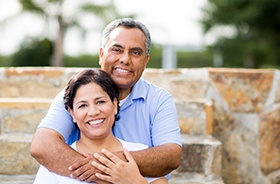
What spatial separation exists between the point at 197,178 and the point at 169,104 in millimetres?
703

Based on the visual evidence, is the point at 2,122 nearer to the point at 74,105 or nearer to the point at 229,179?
the point at 74,105

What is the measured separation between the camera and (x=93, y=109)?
6.39ft

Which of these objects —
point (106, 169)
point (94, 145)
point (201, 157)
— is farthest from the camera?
point (201, 157)

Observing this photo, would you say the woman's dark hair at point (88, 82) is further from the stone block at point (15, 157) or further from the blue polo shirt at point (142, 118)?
the stone block at point (15, 157)

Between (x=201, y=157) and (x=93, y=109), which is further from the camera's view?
(x=201, y=157)

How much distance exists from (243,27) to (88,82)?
15354 millimetres

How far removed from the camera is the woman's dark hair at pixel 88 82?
1995 millimetres

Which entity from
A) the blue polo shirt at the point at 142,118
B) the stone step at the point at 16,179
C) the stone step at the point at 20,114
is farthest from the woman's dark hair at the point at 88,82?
the stone step at the point at 20,114

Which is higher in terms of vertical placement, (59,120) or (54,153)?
(59,120)

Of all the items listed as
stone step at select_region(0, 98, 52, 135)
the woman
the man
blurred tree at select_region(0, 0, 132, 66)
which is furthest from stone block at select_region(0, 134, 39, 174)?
blurred tree at select_region(0, 0, 132, 66)

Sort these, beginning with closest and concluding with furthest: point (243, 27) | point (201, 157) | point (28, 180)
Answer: point (28, 180), point (201, 157), point (243, 27)

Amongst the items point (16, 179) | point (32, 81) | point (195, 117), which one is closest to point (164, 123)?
point (195, 117)

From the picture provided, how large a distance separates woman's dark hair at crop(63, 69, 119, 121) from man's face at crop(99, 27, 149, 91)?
0.15 metres

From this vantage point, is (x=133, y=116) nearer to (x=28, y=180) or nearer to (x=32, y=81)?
(x=28, y=180)
